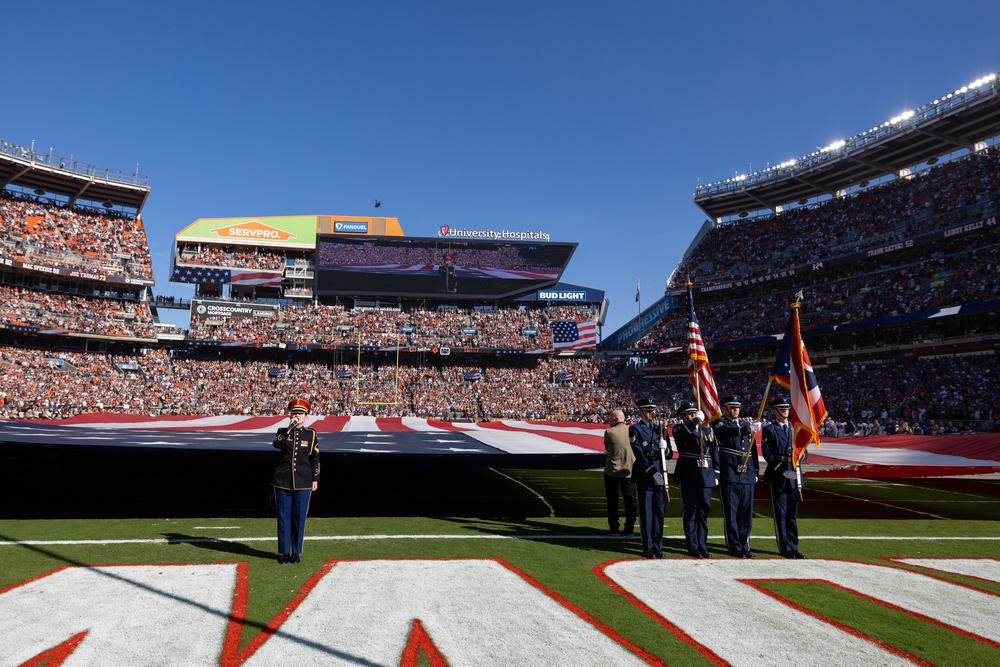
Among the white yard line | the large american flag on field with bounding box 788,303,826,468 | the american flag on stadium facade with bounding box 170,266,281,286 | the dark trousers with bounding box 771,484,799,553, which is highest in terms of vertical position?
the american flag on stadium facade with bounding box 170,266,281,286

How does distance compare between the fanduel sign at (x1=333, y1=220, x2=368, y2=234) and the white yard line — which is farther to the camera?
the fanduel sign at (x1=333, y1=220, x2=368, y2=234)

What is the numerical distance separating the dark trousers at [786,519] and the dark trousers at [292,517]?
515 centimetres

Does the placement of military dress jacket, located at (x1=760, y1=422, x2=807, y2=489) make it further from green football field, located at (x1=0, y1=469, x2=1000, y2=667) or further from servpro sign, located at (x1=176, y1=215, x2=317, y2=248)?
servpro sign, located at (x1=176, y1=215, x2=317, y2=248)

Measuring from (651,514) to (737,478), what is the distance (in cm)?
116

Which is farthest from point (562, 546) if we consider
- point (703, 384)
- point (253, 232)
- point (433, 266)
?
point (253, 232)

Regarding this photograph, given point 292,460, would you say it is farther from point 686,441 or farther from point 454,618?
point 686,441

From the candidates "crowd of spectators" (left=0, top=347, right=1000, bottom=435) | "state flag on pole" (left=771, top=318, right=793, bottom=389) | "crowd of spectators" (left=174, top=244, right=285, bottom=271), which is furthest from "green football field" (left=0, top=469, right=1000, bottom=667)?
"crowd of spectators" (left=174, top=244, right=285, bottom=271)

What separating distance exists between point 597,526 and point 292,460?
4.20 meters

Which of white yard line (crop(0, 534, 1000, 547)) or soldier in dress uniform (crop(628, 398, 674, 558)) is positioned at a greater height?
soldier in dress uniform (crop(628, 398, 674, 558))

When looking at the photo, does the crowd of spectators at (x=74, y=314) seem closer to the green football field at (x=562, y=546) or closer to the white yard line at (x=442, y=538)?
the white yard line at (x=442, y=538)

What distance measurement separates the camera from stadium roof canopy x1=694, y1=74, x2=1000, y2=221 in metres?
36.7

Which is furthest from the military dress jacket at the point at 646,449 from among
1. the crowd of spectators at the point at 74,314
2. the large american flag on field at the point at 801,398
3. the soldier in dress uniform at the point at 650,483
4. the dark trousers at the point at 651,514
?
the crowd of spectators at the point at 74,314

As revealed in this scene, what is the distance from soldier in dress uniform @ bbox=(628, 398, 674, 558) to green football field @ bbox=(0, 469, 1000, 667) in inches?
10.9

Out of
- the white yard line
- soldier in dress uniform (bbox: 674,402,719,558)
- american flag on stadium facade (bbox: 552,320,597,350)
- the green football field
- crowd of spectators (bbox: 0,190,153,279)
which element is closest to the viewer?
the green football field
